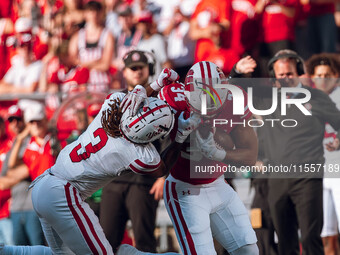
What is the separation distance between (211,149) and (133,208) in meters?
1.53

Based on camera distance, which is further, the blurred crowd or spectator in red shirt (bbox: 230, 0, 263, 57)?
spectator in red shirt (bbox: 230, 0, 263, 57)

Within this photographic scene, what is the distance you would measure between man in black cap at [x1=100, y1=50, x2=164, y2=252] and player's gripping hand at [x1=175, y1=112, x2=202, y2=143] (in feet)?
4.54

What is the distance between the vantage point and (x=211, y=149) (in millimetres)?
5305

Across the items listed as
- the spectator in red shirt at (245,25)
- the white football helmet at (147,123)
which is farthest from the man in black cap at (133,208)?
the spectator in red shirt at (245,25)

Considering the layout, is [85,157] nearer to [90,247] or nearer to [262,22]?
[90,247]

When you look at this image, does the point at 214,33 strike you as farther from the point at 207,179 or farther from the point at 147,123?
the point at 147,123

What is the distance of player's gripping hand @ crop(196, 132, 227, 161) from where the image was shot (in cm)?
530

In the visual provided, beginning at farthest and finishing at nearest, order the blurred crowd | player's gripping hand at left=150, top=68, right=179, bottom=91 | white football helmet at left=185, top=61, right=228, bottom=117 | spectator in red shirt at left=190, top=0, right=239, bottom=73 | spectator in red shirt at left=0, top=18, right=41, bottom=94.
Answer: spectator in red shirt at left=0, top=18, right=41, bottom=94
spectator in red shirt at left=190, top=0, right=239, bottom=73
the blurred crowd
player's gripping hand at left=150, top=68, right=179, bottom=91
white football helmet at left=185, top=61, right=228, bottom=117

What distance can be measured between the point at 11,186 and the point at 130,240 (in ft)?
4.75

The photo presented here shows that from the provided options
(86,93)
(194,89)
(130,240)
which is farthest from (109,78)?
(194,89)

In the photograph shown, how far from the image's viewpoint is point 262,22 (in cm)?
828

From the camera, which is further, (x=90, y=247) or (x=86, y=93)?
(x=86, y=93)

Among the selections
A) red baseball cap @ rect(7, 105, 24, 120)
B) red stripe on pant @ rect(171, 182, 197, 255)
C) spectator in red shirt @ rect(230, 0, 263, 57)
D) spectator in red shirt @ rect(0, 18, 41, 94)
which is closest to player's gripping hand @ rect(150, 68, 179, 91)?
red stripe on pant @ rect(171, 182, 197, 255)

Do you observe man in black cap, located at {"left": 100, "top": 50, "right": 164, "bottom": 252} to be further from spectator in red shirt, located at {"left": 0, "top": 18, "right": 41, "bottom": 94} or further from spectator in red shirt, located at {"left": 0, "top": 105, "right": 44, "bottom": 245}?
spectator in red shirt, located at {"left": 0, "top": 18, "right": 41, "bottom": 94}
